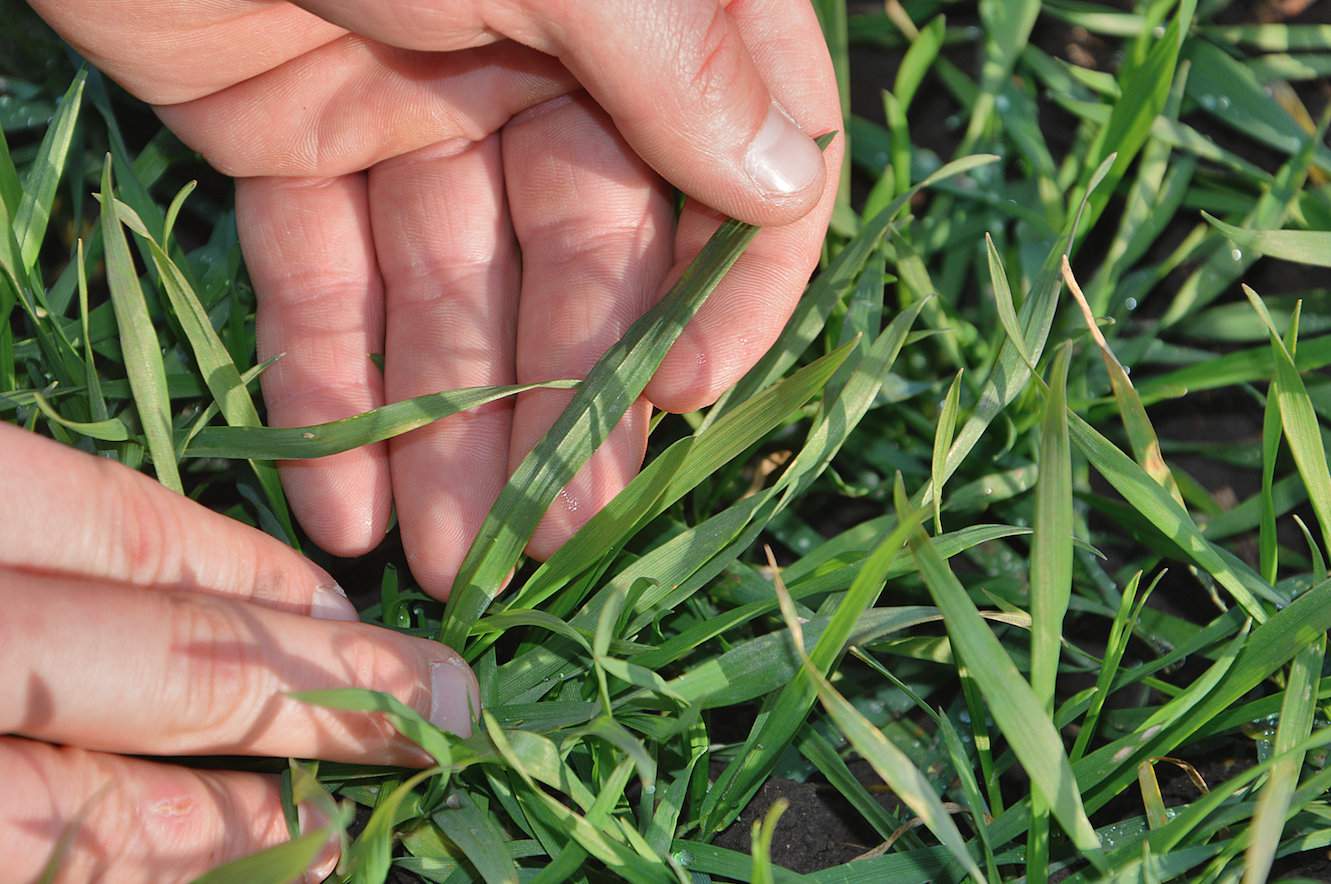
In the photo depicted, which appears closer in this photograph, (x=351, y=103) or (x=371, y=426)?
(x=371, y=426)

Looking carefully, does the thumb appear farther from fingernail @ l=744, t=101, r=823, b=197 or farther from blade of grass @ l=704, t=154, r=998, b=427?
blade of grass @ l=704, t=154, r=998, b=427

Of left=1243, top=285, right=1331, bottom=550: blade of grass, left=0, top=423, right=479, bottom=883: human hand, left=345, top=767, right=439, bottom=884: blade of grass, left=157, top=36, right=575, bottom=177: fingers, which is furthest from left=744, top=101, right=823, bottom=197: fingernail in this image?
left=345, top=767, right=439, bottom=884: blade of grass

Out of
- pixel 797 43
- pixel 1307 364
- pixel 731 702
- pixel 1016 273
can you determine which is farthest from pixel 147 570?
pixel 1307 364

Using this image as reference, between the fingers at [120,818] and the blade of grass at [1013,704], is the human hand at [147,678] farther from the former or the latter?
the blade of grass at [1013,704]

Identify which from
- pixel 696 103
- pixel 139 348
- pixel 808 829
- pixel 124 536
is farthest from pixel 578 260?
pixel 808 829

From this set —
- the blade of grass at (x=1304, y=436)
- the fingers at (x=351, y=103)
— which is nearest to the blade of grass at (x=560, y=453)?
the fingers at (x=351, y=103)

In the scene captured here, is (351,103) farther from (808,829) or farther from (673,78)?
(808,829)
